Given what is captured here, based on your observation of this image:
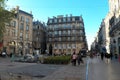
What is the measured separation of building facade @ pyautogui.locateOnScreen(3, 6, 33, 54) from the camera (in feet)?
205

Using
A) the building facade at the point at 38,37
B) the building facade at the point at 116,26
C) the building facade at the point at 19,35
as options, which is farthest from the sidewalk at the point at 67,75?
the building facade at the point at 38,37

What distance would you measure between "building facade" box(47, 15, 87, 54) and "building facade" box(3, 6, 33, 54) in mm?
24518

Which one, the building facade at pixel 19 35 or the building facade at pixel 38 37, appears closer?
the building facade at pixel 19 35

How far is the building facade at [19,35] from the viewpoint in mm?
62469

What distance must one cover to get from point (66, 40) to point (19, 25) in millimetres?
31792

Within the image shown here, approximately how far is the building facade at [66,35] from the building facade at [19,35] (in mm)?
24518


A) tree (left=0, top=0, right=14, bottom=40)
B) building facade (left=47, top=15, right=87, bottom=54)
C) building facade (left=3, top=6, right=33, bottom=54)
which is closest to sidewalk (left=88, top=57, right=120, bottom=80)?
tree (left=0, top=0, right=14, bottom=40)

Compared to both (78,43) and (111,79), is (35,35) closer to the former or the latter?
(78,43)

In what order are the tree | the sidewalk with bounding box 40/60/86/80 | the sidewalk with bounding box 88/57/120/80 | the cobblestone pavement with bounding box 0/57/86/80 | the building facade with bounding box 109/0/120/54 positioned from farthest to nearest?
the building facade with bounding box 109/0/120/54, the tree, the cobblestone pavement with bounding box 0/57/86/80, the sidewalk with bounding box 88/57/120/80, the sidewalk with bounding box 40/60/86/80

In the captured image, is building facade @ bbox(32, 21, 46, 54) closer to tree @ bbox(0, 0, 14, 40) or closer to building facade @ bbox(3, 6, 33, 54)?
building facade @ bbox(3, 6, 33, 54)

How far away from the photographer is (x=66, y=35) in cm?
9494

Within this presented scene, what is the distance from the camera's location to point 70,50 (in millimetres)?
93438

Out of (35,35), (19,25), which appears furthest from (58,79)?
(35,35)

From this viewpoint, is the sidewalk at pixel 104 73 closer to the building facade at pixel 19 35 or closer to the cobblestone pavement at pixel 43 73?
the cobblestone pavement at pixel 43 73
